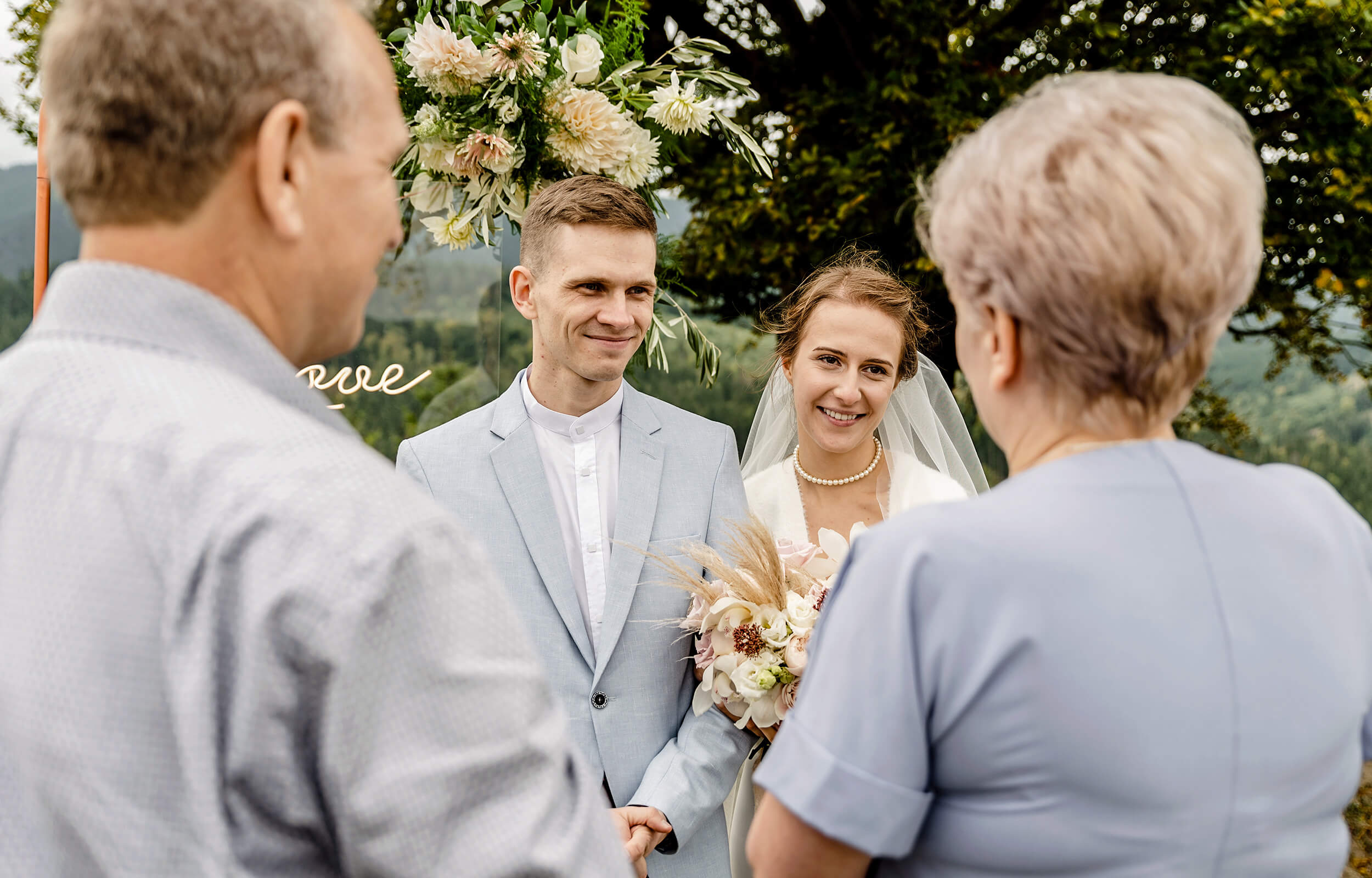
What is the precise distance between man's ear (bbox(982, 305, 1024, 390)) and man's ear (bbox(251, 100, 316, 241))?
2.60ft

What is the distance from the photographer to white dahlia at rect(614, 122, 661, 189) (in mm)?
3088

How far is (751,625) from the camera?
7.89ft

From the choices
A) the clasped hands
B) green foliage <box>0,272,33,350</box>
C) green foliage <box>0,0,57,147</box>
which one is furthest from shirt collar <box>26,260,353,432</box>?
green foliage <box>0,272,33,350</box>

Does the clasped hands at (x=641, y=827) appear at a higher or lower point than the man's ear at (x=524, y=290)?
lower

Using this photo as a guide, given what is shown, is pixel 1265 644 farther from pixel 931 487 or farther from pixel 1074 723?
pixel 931 487

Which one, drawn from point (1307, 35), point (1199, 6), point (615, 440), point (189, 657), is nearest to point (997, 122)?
point (189, 657)

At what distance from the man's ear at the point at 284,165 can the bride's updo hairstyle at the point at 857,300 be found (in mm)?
2461

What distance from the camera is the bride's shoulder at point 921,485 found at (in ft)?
10.8

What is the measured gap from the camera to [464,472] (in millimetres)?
2695

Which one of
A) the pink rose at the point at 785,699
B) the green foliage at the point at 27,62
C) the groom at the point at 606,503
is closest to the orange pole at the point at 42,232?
the green foliage at the point at 27,62

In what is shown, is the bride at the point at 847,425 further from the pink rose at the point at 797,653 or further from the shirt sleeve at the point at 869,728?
the shirt sleeve at the point at 869,728

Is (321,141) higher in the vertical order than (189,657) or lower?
higher

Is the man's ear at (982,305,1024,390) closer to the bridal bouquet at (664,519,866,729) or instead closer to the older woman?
the older woman

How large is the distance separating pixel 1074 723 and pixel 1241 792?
0.73ft
